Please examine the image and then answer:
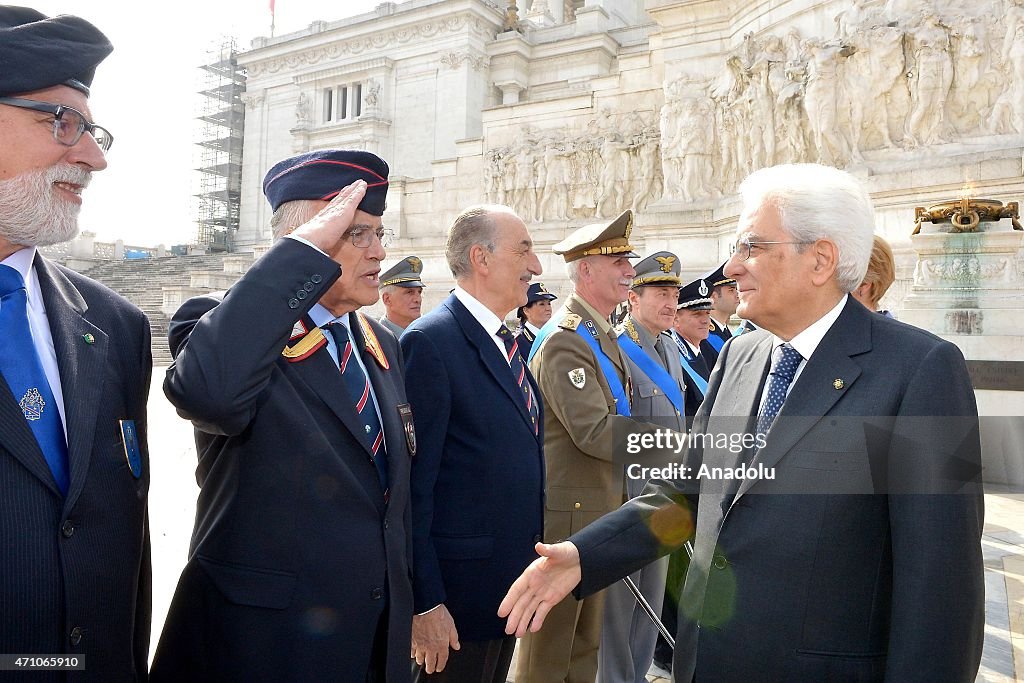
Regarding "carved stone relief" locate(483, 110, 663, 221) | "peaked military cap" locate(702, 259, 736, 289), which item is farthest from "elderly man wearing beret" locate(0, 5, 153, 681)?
"carved stone relief" locate(483, 110, 663, 221)

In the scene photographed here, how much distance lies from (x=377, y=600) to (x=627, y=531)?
72 cm

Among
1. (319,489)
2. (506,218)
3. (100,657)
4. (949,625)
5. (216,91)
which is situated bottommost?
(100,657)

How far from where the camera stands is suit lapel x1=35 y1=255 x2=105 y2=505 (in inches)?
63.0

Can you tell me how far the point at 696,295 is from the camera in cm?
532

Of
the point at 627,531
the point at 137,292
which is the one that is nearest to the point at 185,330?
the point at 627,531

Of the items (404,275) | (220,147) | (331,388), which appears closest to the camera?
(331,388)

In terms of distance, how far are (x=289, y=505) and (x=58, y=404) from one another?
0.60 meters

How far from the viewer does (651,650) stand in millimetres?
3752

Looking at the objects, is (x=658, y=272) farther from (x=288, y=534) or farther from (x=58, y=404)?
(x=58, y=404)

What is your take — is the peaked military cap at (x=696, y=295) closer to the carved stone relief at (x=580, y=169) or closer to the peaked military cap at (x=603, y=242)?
the peaked military cap at (x=603, y=242)

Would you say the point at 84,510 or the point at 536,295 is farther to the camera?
the point at 536,295

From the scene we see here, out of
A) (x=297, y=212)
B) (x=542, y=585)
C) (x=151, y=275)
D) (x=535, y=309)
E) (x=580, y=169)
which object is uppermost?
(x=580, y=169)

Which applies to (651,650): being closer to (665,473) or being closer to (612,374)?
(612,374)

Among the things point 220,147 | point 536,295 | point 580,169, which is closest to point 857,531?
point 536,295
